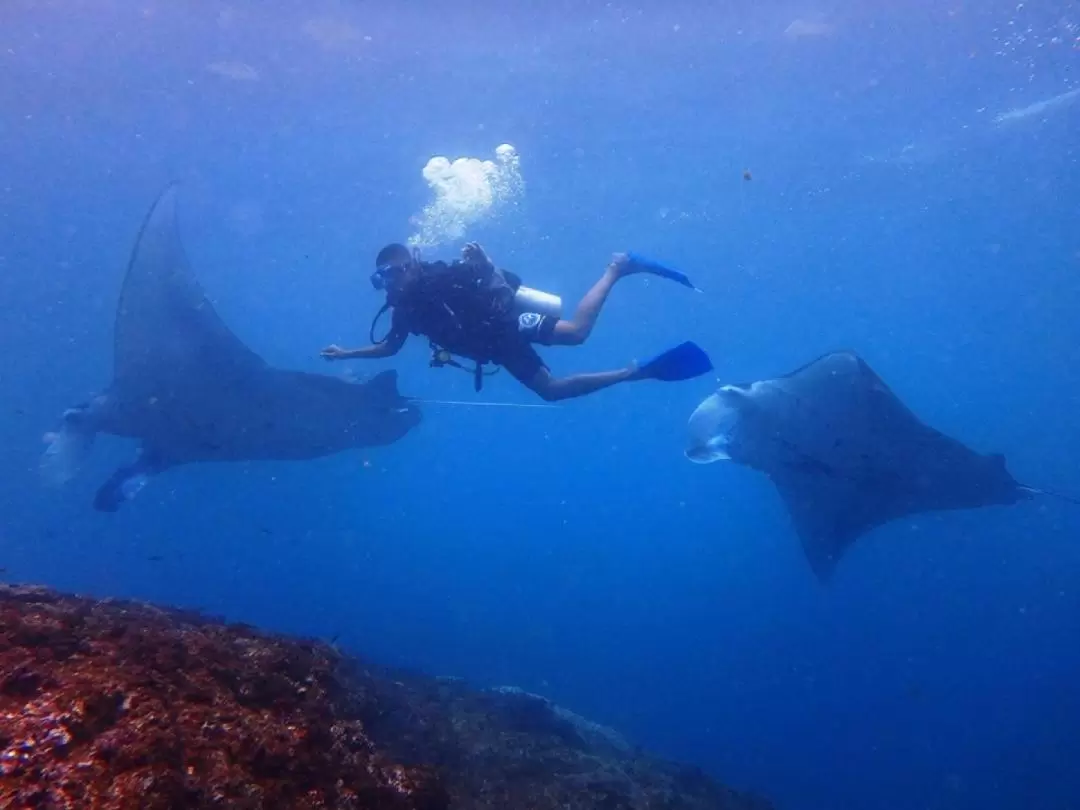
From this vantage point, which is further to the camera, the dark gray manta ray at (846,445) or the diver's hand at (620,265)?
the diver's hand at (620,265)

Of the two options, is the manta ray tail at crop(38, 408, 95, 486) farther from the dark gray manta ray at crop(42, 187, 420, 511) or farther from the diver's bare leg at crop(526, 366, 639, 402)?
the diver's bare leg at crop(526, 366, 639, 402)

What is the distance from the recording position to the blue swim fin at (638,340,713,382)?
8.64 m

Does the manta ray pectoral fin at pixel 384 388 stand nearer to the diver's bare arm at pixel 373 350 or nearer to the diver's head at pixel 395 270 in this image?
the diver's bare arm at pixel 373 350

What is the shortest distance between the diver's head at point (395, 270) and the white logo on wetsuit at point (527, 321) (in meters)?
1.57

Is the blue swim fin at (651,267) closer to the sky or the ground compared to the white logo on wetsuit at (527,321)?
closer to the sky

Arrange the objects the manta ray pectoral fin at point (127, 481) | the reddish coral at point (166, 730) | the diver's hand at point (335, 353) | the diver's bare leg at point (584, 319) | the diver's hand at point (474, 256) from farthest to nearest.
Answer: the manta ray pectoral fin at point (127, 481) < the diver's bare leg at point (584, 319) < the diver's hand at point (335, 353) < the diver's hand at point (474, 256) < the reddish coral at point (166, 730)

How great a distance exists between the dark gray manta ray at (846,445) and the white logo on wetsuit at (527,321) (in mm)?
3036

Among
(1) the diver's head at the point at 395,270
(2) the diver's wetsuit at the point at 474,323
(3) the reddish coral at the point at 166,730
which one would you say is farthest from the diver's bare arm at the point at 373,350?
(3) the reddish coral at the point at 166,730

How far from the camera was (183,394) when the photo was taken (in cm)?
1183

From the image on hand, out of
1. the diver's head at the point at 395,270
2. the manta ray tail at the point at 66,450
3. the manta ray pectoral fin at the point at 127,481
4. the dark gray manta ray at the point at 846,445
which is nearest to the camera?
the diver's head at the point at 395,270

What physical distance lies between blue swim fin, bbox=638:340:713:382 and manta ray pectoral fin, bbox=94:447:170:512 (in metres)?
10.1

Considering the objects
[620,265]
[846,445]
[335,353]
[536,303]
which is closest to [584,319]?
[536,303]

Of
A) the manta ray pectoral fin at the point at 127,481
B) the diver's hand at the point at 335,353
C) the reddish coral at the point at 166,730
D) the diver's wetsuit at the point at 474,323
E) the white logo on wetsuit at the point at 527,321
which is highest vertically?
the white logo on wetsuit at the point at 527,321

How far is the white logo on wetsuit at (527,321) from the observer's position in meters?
8.73
